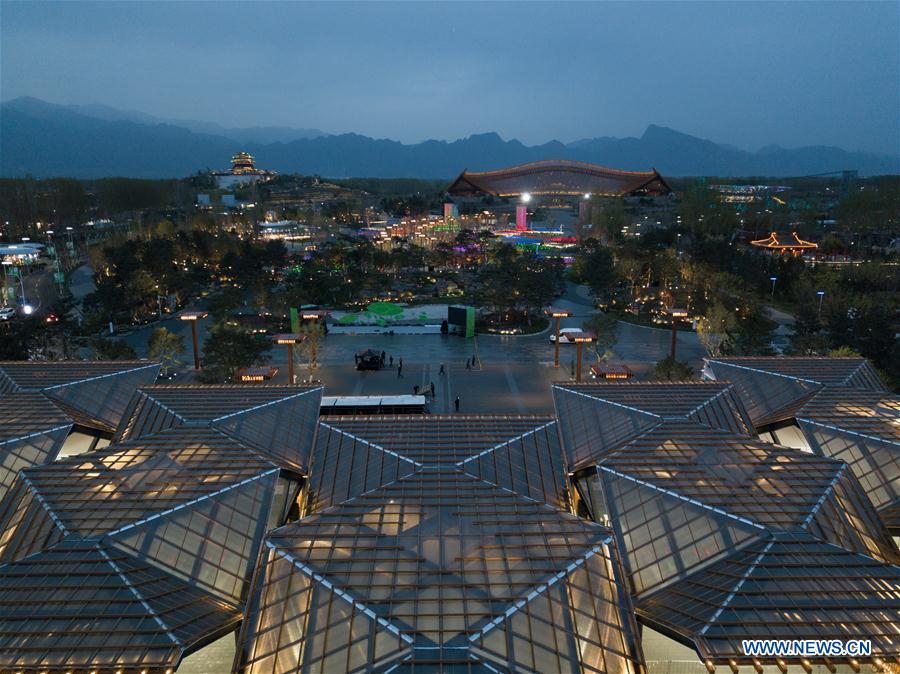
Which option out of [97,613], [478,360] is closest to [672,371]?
[478,360]

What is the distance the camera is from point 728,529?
427 inches

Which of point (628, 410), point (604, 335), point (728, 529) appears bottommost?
point (604, 335)

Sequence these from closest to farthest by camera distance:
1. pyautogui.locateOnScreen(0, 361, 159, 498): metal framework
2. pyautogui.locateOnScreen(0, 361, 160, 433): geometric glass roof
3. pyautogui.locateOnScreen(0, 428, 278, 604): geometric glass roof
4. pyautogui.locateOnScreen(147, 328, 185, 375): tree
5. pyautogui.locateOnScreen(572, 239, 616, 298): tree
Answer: pyautogui.locateOnScreen(0, 428, 278, 604): geometric glass roof < pyautogui.locateOnScreen(0, 361, 159, 498): metal framework < pyautogui.locateOnScreen(0, 361, 160, 433): geometric glass roof < pyautogui.locateOnScreen(147, 328, 185, 375): tree < pyautogui.locateOnScreen(572, 239, 616, 298): tree

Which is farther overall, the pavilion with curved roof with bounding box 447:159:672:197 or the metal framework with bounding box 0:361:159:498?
the pavilion with curved roof with bounding box 447:159:672:197

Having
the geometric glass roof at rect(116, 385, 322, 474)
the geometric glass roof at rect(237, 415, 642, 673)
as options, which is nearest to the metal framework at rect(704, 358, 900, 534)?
the geometric glass roof at rect(237, 415, 642, 673)

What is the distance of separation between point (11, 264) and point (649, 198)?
106162mm

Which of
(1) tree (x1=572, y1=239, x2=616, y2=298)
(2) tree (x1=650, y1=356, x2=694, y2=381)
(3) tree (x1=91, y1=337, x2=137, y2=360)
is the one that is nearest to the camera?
(2) tree (x1=650, y1=356, x2=694, y2=381)

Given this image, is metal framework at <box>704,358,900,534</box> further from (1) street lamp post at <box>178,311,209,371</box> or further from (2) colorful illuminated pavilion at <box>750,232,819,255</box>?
(2) colorful illuminated pavilion at <box>750,232,819,255</box>

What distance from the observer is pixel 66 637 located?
27.8 feet

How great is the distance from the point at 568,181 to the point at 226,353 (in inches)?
3750

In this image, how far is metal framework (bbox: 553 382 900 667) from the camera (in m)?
8.78

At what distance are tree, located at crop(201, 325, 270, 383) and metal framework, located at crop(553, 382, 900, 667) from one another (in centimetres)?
1715

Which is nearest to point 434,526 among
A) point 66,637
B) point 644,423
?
point 66,637

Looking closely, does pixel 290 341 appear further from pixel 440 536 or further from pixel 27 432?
pixel 440 536
